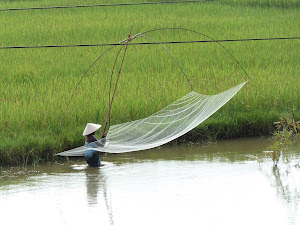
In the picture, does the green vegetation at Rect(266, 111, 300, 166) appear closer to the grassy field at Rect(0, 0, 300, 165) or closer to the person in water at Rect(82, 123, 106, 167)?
the grassy field at Rect(0, 0, 300, 165)

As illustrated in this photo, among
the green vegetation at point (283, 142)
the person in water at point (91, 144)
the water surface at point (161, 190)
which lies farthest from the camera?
the green vegetation at point (283, 142)

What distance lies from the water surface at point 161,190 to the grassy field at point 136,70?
65 cm

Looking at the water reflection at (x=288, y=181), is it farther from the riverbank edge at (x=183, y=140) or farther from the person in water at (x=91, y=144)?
the person in water at (x=91, y=144)

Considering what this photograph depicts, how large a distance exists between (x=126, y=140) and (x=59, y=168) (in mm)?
984

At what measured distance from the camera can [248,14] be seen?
14.1m

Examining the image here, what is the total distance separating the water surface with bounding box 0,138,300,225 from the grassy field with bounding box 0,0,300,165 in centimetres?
65

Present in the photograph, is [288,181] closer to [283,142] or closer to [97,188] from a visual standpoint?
[283,142]

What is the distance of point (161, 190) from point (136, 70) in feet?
14.8

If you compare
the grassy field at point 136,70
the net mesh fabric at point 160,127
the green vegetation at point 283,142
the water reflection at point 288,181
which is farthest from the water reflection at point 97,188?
the green vegetation at point 283,142

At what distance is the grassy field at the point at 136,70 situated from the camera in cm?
724

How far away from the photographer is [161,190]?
542 centimetres

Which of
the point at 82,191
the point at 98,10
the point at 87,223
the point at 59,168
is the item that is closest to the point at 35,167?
the point at 59,168

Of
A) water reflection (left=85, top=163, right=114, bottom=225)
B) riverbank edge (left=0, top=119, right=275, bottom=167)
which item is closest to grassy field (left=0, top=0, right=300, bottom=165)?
riverbank edge (left=0, top=119, right=275, bottom=167)

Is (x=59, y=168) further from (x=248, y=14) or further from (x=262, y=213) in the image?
(x=248, y=14)
